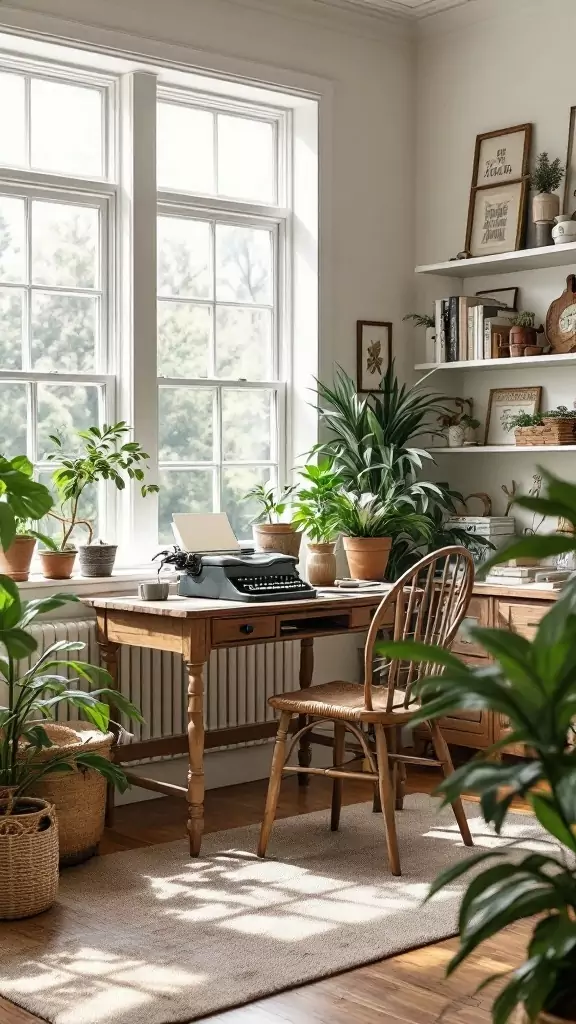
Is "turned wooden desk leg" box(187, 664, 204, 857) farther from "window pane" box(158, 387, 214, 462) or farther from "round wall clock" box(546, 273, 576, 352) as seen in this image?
"round wall clock" box(546, 273, 576, 352)

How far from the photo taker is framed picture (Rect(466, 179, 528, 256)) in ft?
17.8

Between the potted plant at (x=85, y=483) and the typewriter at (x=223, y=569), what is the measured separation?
0.27 metres

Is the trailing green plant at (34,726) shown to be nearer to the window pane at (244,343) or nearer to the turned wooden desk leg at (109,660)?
the turned wooden desk leg at (109,660)

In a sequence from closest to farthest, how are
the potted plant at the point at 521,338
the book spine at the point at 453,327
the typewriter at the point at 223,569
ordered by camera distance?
the typewriter at the point at 223,569, the potted plant at the point at 521,338, the book spine at the point at 453,327

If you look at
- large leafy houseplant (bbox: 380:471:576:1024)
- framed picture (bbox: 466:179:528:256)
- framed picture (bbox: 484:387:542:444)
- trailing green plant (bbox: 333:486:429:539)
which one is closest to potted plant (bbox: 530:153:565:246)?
framed picture (bbox: 466:179:528:256)

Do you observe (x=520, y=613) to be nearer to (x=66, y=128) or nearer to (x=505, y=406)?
(x=505, y=406)

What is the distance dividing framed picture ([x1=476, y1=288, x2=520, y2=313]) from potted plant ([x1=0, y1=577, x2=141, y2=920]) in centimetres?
250

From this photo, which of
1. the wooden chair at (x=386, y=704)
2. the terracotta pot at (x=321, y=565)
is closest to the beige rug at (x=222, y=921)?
the wooden chair at (x=386, y=704)

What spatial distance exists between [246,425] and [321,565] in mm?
825

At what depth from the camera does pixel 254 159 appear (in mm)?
5547

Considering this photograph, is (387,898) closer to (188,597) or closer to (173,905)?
(173,905)

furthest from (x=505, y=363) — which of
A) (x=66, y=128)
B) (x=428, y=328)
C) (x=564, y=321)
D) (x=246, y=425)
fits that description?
(x=66, y=128)

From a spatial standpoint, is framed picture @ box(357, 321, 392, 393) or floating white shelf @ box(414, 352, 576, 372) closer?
floating white shelf @ box(414, 352, 576, 372)

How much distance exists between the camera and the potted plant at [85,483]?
15.1 feet
